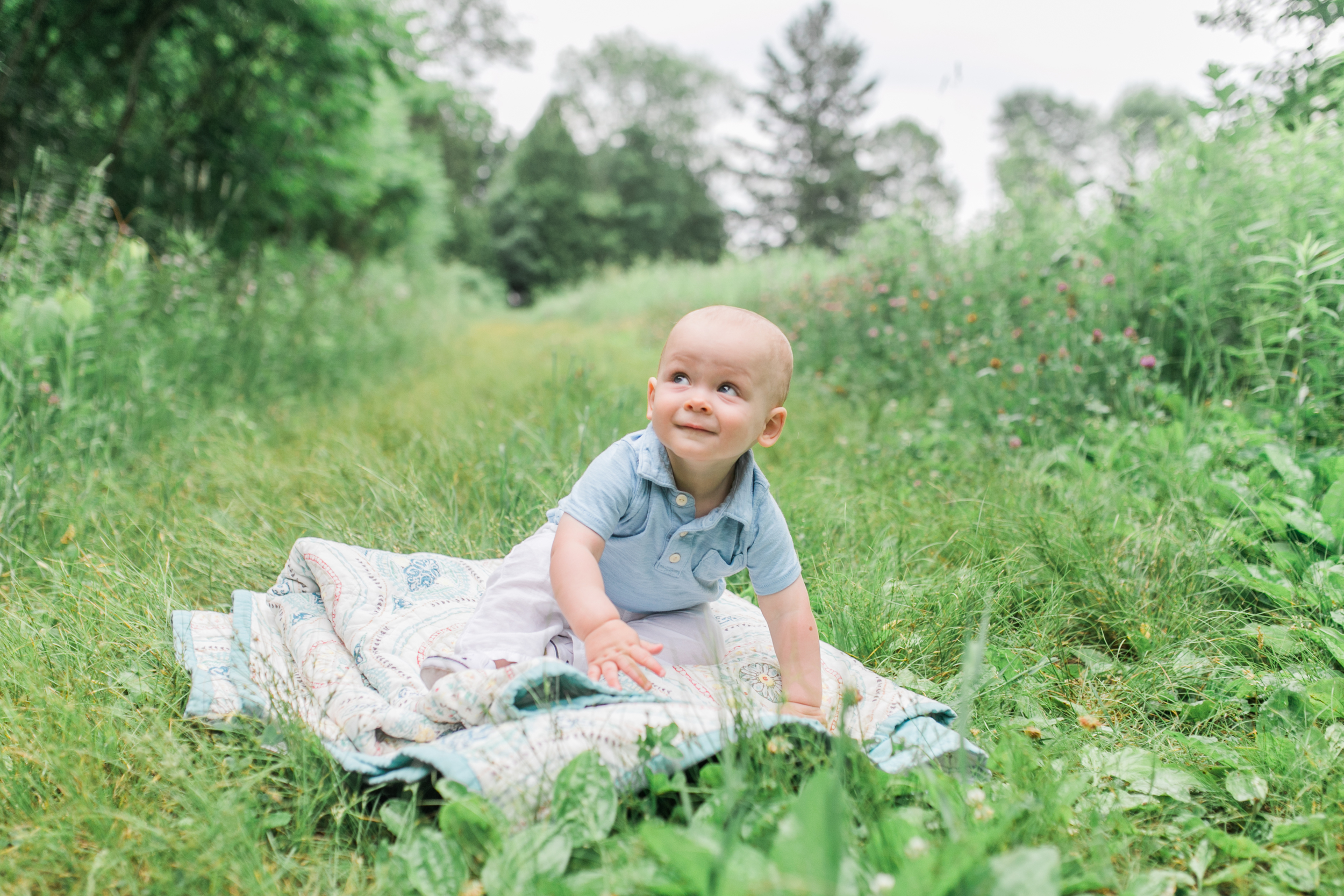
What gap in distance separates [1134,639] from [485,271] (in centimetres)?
3026

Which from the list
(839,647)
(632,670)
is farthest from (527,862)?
(839,647)

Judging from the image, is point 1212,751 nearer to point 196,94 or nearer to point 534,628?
point 534,628

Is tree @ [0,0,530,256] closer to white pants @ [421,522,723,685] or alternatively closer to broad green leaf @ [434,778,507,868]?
white pants @ [421,522,723,685]

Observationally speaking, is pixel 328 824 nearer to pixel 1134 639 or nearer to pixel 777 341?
pixel 777 341

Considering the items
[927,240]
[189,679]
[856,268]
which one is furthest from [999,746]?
[856,268]

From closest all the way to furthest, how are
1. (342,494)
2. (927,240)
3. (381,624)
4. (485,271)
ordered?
(381,624) < (342,494) < (927,240) < (485,271)

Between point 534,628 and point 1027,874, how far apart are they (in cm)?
115

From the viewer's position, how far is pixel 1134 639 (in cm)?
196

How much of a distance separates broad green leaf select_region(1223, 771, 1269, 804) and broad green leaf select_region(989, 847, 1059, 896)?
69 cm

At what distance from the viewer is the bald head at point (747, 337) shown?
158 cm

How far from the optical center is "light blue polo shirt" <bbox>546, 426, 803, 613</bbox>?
5.54 feet

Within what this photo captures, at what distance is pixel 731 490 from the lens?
1783mm

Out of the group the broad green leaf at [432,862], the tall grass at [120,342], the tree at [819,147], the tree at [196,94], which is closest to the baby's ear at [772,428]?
the broad green leaf at [432,862]

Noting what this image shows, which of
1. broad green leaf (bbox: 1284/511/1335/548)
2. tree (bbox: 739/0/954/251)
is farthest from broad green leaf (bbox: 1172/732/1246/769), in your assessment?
tree (bbox: 739/0/954/251)
